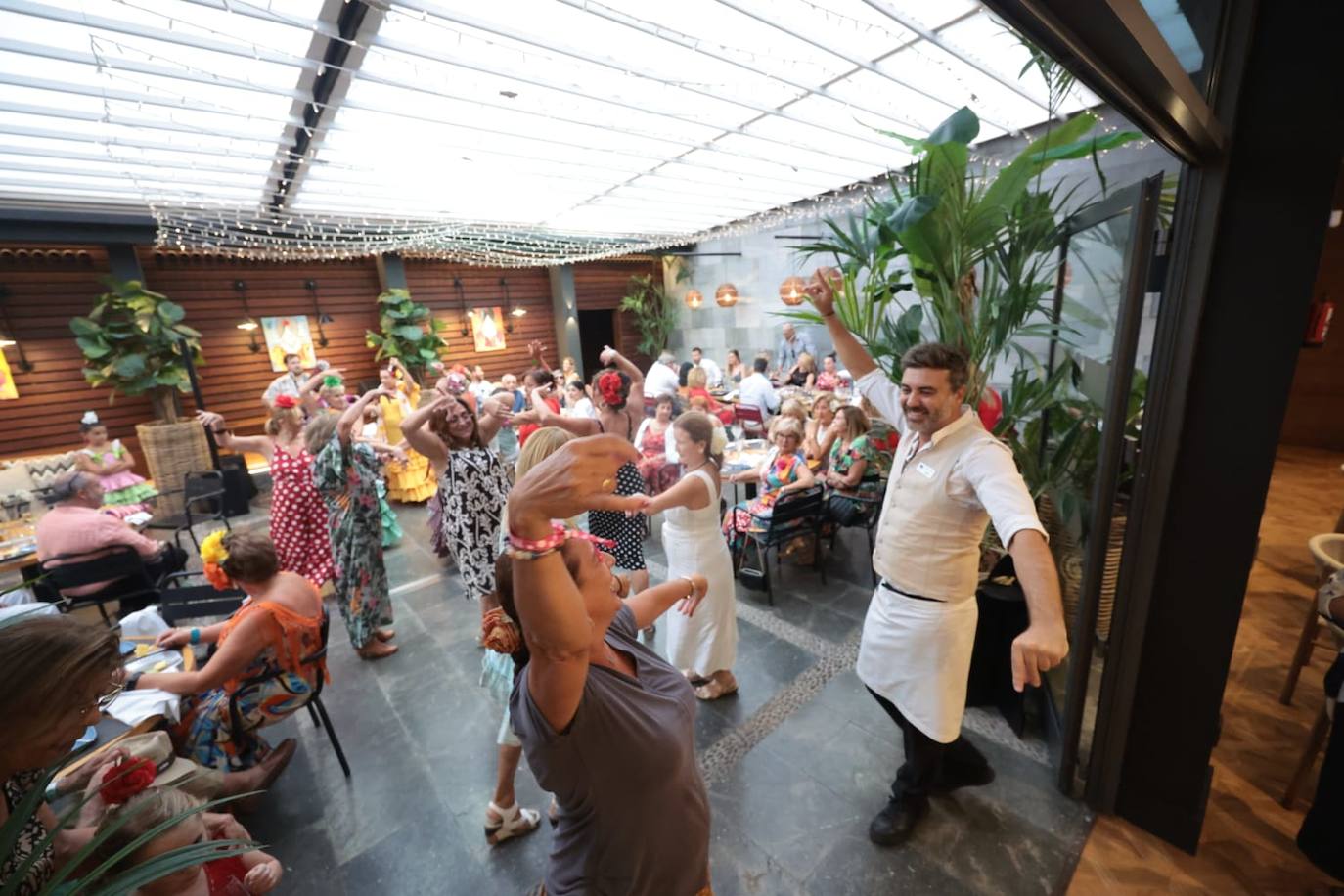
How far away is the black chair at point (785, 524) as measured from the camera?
3.72 meters

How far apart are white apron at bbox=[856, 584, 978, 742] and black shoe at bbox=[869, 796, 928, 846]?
38 cm

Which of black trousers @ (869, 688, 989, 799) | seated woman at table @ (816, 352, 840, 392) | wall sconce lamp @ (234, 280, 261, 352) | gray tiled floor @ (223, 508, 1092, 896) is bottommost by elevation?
gray tiled floor @ (223, 508, 1092, 896)

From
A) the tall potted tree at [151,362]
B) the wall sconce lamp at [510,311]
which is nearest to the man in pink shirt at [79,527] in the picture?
the tall potted tree at [151,362]

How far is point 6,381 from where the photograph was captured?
22.5 feet

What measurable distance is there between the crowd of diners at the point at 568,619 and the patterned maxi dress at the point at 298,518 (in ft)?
0.05

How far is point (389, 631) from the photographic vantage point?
365cm

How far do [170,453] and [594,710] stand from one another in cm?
847

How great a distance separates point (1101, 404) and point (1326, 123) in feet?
3.28

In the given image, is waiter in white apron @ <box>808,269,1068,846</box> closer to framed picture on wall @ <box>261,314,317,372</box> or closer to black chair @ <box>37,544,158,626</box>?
black chair @ <box>37,544,158,626</box>

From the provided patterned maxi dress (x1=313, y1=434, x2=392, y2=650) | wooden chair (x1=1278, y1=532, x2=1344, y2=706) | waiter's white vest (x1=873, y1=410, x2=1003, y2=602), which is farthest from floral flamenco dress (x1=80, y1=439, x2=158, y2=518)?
wooden chair (x1=1278, y1=532, x2=1344, y2=706)

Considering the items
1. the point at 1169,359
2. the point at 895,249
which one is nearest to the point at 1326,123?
the point at 1169,359

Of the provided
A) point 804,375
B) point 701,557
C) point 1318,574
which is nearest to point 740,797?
point 701,557

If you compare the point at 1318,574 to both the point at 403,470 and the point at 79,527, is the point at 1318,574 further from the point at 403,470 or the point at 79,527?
the point at 403,470

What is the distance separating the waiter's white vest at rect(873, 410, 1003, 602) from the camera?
5.74 feet
